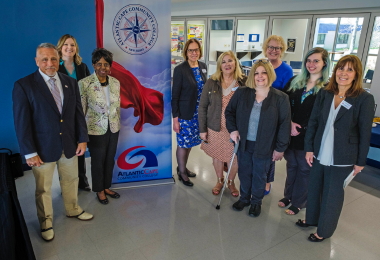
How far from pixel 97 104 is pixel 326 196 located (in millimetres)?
2343

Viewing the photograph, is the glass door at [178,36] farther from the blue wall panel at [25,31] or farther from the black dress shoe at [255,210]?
the black dress shoe at [255,210]

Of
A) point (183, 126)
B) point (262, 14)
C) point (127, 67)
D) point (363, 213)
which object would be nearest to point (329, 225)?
point (363, 213)

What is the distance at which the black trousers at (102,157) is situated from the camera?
2.84 meters

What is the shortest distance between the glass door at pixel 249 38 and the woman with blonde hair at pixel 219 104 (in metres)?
4.20

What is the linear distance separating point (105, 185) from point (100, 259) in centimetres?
101

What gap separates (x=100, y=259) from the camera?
228 cm

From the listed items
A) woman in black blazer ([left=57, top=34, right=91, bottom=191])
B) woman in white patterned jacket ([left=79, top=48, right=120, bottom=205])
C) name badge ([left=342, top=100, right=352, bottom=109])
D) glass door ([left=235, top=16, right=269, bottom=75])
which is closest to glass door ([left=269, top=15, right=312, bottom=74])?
glass door ([left=235, top=16, right=269, bottom=75])

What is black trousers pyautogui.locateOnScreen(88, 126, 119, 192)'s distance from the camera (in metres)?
2.84

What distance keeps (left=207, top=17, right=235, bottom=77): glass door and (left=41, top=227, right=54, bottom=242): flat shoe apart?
662 centimetres

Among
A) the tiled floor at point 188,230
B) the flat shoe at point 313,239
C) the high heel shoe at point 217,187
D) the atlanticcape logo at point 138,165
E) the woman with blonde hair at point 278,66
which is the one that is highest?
the woman with blonde hair at point 278,66

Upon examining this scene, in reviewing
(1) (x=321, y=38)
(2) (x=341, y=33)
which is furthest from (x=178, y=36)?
(2) (x=341, y=33)

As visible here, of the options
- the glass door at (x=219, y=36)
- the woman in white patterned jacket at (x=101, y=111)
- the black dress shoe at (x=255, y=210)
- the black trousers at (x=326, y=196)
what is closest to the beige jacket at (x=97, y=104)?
the woman in white patterned jacket at (x=101, y=111)

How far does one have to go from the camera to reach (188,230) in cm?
269

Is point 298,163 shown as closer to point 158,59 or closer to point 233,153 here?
point 233,153
